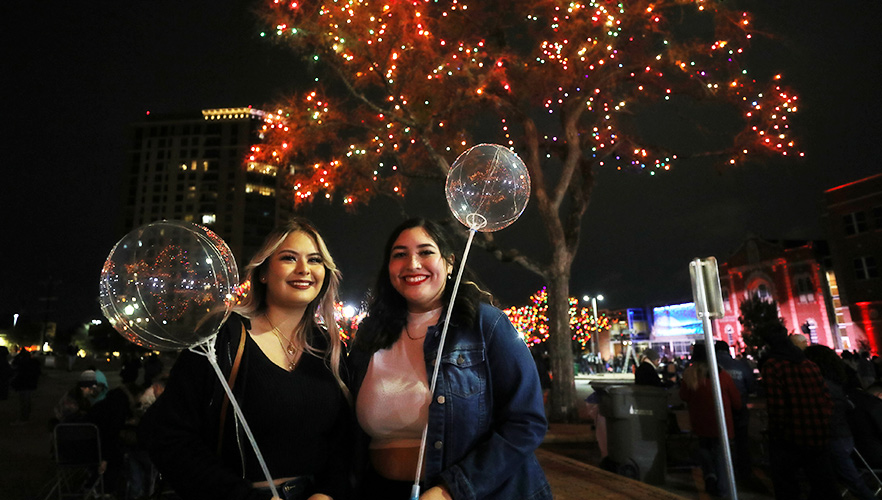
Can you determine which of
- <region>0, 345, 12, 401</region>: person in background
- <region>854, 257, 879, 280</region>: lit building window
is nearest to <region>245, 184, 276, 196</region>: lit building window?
<region>0, 345, 12, 401</region>: person in background

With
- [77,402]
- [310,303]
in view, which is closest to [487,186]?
[310,303]

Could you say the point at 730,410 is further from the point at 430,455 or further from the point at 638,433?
the point at 430,455

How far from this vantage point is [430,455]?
6.02 ft

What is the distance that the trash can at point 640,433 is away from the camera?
6.00m

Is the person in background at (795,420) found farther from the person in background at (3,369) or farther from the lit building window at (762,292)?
the lit building window at (762,292)

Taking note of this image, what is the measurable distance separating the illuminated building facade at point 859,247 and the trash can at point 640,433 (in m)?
33.4

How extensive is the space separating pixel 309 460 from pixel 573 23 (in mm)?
9429

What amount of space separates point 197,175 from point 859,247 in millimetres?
100279

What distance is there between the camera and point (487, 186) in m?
2.61

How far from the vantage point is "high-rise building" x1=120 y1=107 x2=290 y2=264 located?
317ft

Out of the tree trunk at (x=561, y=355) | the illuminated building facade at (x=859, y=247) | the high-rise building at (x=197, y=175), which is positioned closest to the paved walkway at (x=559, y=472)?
the tree trunk at (x=561, y=355)

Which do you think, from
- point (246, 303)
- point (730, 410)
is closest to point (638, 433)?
point (730, 410)

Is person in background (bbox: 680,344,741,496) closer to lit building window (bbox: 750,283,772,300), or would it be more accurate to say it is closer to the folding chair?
the folding chair

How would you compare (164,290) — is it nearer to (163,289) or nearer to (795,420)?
(163,289)
